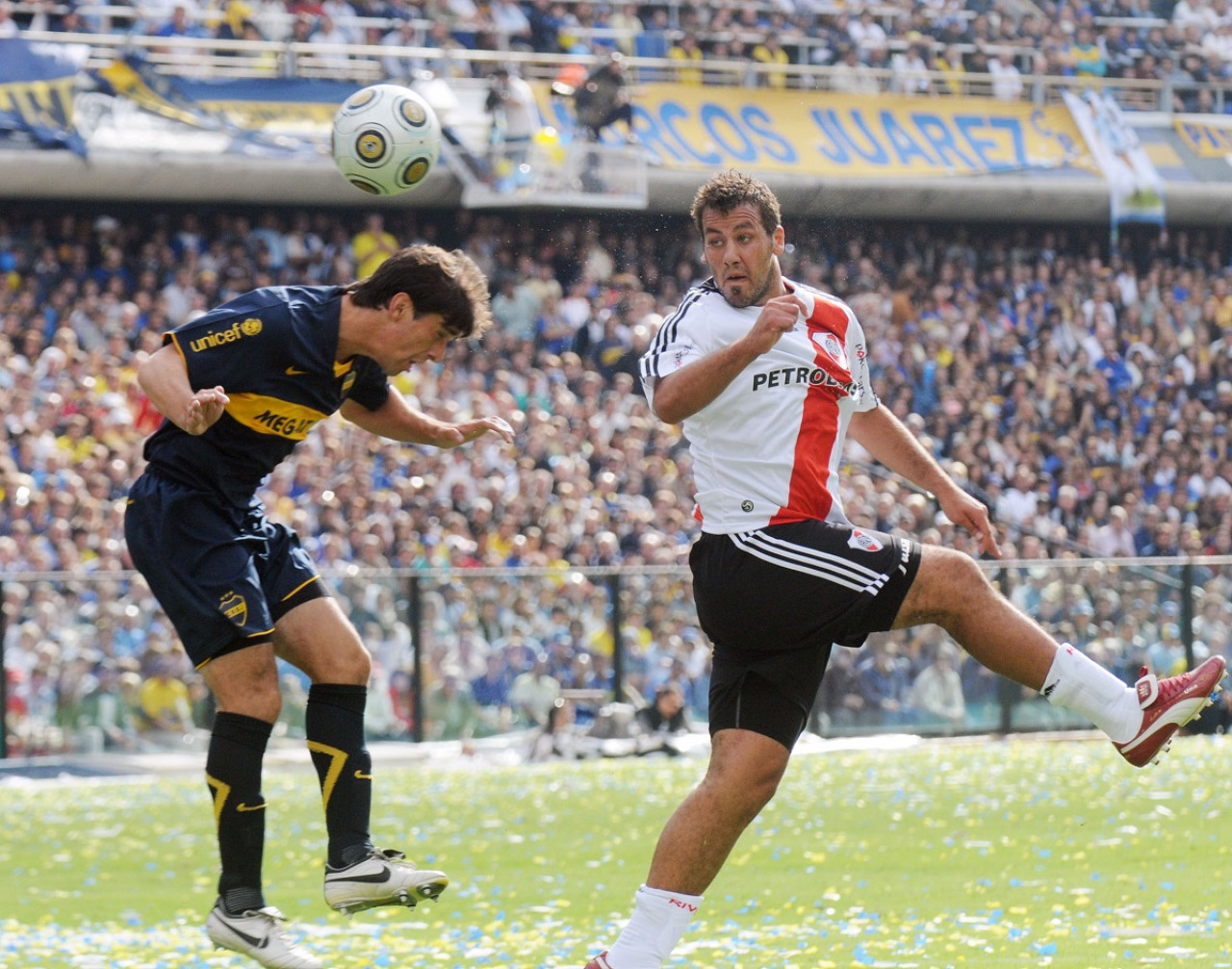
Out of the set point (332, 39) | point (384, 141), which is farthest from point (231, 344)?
point (332, 39)

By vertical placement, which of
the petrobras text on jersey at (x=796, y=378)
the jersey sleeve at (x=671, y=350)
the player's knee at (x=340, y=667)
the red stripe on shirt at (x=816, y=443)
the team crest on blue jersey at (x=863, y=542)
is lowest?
the player's knee at (x=340, y=667)

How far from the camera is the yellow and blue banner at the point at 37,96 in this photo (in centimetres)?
1923

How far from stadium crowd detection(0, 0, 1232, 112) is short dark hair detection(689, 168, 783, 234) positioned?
53.4ft

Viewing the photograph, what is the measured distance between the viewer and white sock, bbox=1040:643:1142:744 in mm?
5062

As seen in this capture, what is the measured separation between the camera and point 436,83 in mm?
20703

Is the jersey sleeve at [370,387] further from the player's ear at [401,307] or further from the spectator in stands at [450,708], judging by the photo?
the spectator in stands at [450,708]

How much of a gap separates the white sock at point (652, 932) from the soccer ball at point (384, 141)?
11.2 feet

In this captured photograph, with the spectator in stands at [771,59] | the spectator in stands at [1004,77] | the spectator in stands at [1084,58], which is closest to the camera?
the spectator in stands at [771,59]

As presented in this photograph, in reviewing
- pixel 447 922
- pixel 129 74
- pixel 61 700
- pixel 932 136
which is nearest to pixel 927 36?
pixel 932 136

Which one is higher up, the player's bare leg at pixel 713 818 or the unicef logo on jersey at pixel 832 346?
the unicef logo on jersey at pixel 832 346

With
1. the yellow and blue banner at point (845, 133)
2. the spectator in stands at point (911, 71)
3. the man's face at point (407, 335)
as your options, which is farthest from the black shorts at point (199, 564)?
the spectator in stands at point (911, 71)

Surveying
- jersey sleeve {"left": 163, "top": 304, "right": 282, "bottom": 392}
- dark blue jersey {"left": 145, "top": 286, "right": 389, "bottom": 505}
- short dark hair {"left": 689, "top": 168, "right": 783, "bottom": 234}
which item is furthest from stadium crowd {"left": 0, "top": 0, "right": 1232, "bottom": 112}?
short dark hair {"left": 689, "top": 168, "right": 783, "bottom": 234}

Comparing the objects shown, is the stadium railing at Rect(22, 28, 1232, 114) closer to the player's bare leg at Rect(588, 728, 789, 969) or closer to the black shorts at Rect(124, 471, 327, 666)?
the black shorts at Rect(124, 471, 327, 666)

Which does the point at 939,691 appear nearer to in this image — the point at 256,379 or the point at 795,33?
the point at 256,379
